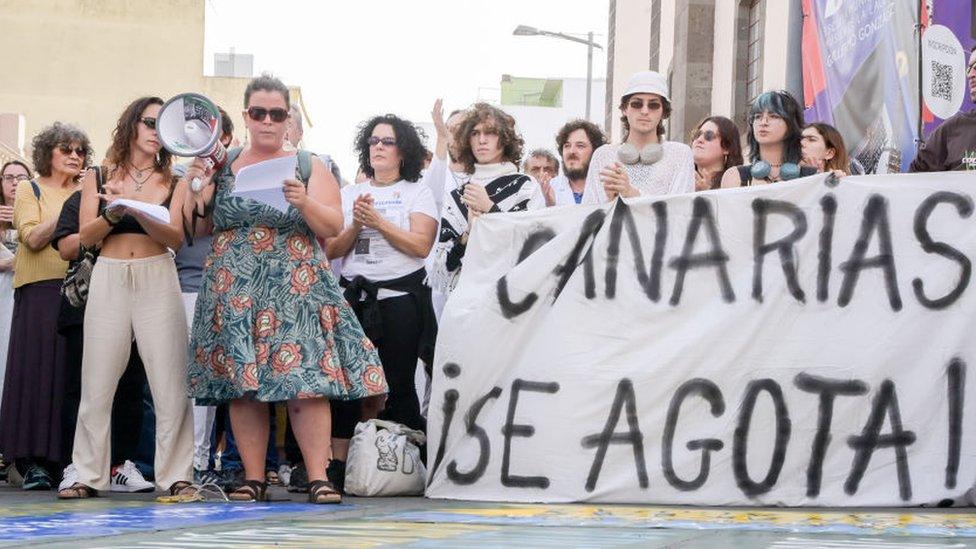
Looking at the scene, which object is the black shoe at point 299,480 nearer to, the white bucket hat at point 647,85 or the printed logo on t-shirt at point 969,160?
the white bucket hat at point 647,85

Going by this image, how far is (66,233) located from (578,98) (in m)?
67.2

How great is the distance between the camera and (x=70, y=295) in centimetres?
838

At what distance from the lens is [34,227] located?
29.9ft

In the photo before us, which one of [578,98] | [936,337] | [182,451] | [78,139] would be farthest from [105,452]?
[578,98]

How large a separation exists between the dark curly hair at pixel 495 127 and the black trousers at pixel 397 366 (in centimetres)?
83

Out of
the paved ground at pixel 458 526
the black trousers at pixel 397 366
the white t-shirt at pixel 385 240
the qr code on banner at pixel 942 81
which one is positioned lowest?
the paved ground at pixel 458 526

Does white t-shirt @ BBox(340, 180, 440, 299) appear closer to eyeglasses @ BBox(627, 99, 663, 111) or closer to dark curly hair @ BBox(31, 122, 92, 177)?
eyeglasses @ BBox(627, 99, 663, 111)

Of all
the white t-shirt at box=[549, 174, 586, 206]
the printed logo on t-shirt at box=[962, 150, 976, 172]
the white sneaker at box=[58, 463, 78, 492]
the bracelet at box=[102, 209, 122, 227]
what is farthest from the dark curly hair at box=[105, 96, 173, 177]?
the printed logo on t-shirt at box=[962, 150, 976, 172]

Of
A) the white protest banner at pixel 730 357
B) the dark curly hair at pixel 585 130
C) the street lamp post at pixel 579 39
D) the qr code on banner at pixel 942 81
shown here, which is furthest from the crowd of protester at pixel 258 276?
the street lamp post at pixel 579 39

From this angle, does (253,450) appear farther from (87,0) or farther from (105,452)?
(87,0)

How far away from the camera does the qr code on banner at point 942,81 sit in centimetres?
988

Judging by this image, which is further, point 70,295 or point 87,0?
Answer: point 87,0

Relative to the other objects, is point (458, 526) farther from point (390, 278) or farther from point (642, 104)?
point (642, 104)

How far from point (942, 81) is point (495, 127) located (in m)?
2.56
